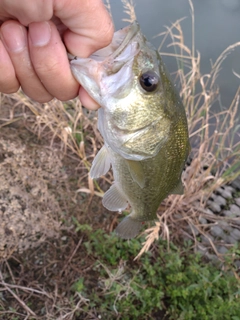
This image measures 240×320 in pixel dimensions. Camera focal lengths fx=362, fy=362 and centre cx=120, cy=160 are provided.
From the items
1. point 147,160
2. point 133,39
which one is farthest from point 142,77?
point 147,160

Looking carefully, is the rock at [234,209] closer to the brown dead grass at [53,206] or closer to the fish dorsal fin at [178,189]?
the brown dead grass at [53,206]

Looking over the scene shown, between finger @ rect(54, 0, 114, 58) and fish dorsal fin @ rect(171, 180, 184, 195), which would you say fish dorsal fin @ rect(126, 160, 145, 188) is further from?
finger @ rect(54, 0, 114, 58)

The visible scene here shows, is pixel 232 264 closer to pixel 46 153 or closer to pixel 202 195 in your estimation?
pixel 202 195

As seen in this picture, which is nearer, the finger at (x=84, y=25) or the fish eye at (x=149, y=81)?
the finger at (x=84, y=25)

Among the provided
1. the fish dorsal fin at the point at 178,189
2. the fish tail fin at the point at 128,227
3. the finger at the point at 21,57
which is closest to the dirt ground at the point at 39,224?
the fish tail fin at the point at 128,227

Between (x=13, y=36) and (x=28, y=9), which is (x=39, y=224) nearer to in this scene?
(x=13, y=36)

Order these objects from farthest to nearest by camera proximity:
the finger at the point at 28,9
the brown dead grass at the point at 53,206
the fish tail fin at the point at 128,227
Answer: the brown dead grass at the point at 53,206
the fish tail fin at the point at 128,227
the finger at the point at 28,9

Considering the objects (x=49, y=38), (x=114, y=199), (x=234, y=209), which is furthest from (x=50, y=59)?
(x=234, y=209)
